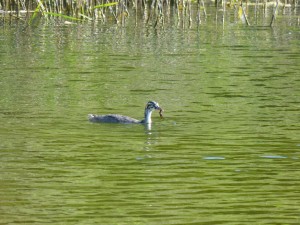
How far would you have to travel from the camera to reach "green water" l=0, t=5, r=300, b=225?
8180 millimetres

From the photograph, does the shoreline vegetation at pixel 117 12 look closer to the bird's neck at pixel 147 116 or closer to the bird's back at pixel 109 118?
the bird's neck at pixel 147 116

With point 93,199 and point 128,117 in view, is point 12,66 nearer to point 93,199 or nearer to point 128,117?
point 128,117

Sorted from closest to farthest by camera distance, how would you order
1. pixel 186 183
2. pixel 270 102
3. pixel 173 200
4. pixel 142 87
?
1. pixel 173 200
2. pixel 186 183
3. pixel 270 102
4. pixel 142 87

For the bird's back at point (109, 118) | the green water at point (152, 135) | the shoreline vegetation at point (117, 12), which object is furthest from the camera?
the shoreline vegetation at point (117, 12)

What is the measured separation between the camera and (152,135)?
39.9ft

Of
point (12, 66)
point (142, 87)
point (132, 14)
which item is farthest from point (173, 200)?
point (132, 14)

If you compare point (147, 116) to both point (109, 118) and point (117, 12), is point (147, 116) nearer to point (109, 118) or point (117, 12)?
point (109, 118)

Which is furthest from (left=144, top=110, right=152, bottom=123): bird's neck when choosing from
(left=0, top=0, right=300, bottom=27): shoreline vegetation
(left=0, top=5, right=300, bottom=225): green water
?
(left=0, top=0, right=300, bottom=27): shoreline vegetation

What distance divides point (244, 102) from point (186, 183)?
551 centimetres

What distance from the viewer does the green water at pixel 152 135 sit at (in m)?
8.18

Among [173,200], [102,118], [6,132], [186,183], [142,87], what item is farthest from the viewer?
[142,87]

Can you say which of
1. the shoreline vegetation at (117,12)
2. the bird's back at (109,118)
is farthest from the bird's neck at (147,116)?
the shoreline vegetation at (117,12)

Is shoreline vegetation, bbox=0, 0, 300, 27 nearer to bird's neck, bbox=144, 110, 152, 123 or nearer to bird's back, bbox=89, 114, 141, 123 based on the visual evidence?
bird's neck, bbox=144, 110, 152, 123

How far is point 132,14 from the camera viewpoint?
103 ft
